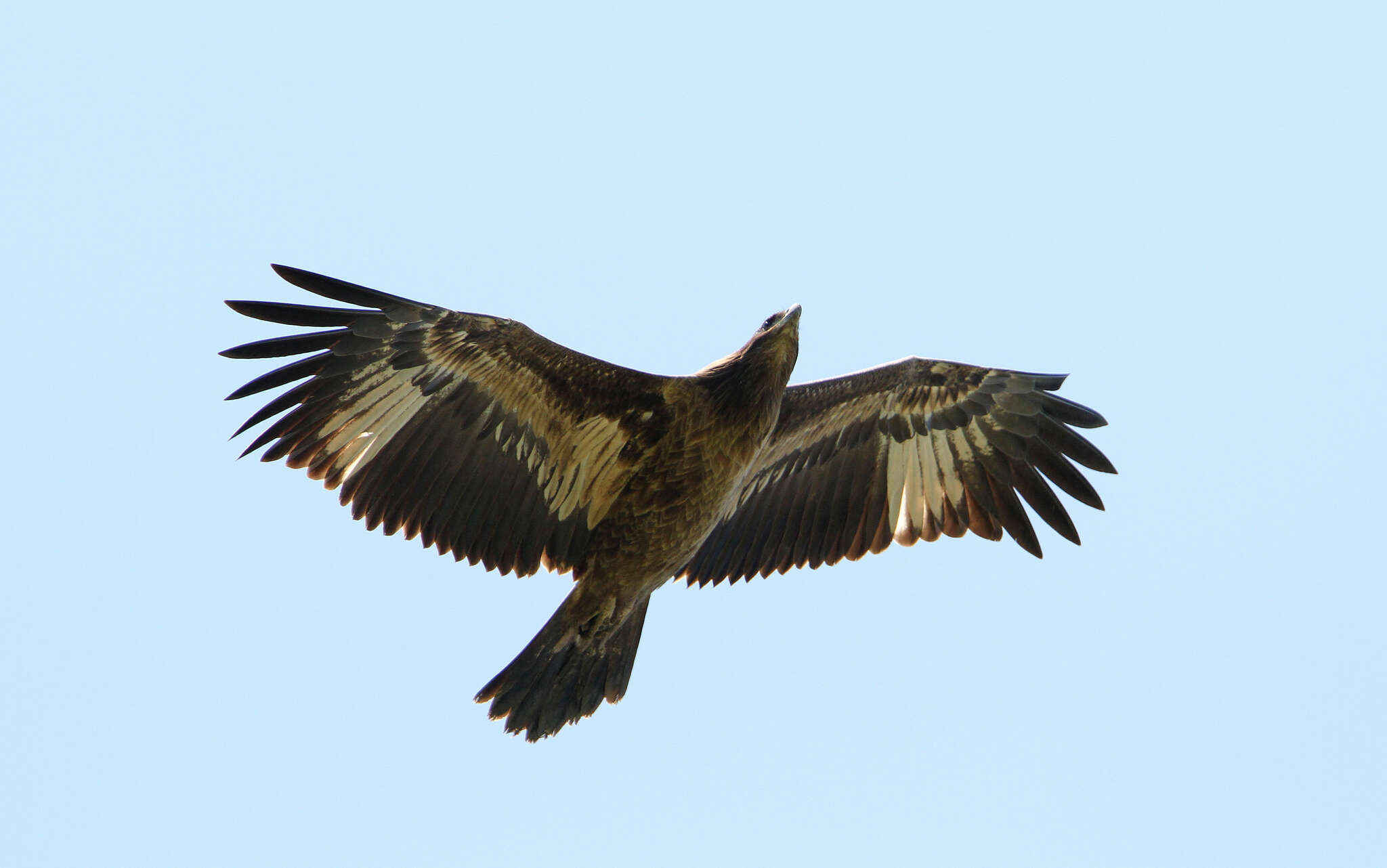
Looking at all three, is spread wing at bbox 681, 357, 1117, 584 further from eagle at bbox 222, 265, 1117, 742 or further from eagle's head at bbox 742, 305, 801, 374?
eagle's head at bbox 742, 305, 801, 374

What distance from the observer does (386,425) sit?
7484 millimetres

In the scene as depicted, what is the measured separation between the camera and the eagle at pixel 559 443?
7348 mm

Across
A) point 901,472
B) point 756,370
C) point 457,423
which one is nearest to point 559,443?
point 457,423

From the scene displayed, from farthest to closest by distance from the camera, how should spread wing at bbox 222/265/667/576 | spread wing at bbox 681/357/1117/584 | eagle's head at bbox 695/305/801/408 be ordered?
spread wing at bbox 681/357/1117/584, eagle's head at bbox 695/305/801/408, spread wing at bbox 222/265/667/576

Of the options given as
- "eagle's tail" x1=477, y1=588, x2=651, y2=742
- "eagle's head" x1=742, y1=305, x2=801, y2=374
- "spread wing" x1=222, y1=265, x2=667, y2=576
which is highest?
"eagle's head" x1=742, y1=305, x2=801, y2=374

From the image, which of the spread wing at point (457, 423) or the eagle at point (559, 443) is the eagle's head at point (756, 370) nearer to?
the eagle at point (559, 443)

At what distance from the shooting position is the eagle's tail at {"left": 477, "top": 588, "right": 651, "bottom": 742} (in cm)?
768

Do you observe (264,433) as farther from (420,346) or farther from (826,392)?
(826,392)

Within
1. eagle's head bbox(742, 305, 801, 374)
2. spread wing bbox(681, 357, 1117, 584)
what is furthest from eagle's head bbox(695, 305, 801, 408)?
spread wing bbox(681, 357, 1117, 584)

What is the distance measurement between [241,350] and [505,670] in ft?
6.91

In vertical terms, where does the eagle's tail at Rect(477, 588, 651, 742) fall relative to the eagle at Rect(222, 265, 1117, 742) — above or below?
below

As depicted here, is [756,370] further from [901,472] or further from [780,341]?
[901,472]

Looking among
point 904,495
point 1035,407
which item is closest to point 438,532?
point 904,495

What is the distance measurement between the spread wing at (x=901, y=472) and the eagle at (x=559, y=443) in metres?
0.02
